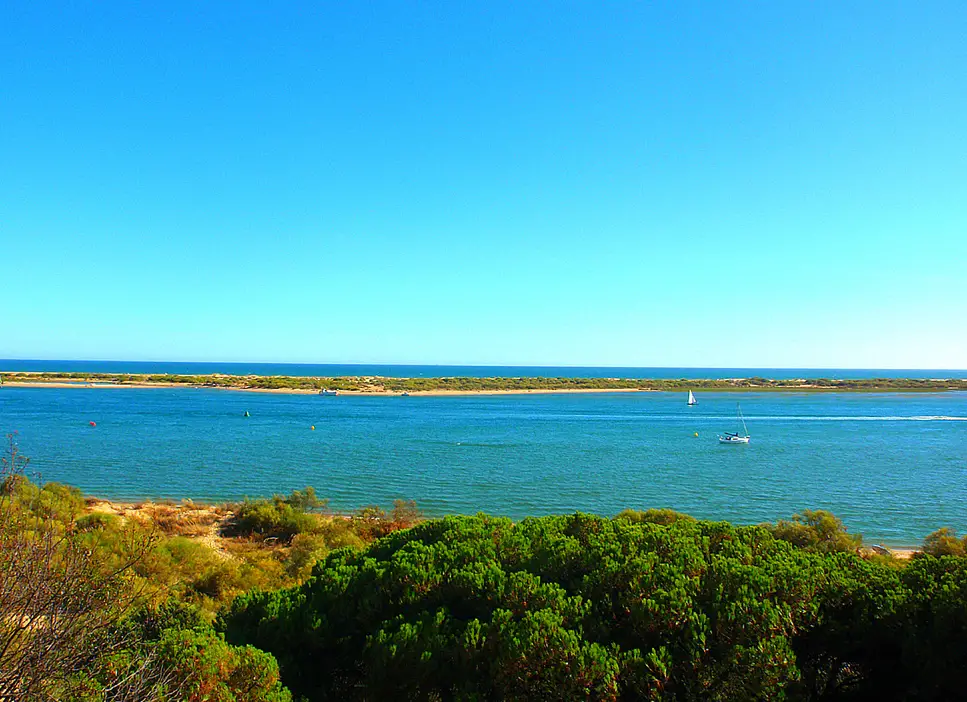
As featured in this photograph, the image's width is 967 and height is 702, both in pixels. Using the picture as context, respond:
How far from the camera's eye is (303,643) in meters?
6.01

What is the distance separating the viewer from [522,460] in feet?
106

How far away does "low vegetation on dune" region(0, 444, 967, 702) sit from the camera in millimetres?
4605

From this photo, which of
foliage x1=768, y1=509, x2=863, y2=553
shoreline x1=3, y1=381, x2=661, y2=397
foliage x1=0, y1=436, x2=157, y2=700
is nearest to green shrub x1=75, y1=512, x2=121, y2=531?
foliage x1=0, y1=436, x2=157, y2=700

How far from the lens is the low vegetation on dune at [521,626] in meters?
4.61

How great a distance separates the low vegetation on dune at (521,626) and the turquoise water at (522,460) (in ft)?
44.6

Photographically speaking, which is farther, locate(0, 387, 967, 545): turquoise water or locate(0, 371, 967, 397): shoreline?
locate(0, 371, 967, 397): shoreline

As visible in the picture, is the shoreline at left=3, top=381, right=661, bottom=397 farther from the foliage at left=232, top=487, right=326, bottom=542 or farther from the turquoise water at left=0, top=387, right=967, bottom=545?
the foliage at left=232, top=487, right=326, bottom=542

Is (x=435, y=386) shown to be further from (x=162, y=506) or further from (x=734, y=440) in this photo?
(x=162, y=506)

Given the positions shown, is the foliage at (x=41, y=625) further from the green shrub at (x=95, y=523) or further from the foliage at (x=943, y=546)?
the foliage at (x=943, y=546)

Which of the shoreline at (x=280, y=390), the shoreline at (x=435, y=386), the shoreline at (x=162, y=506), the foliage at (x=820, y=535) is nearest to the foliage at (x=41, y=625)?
the foliage at (x=820, y=535)

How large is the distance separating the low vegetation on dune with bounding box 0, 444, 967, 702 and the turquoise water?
13581 mm

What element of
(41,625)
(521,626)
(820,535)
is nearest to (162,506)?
(41,625)

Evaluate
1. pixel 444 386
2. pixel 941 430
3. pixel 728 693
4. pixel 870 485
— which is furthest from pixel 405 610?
pixel 444 386

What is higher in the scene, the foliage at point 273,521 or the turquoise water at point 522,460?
the foliage at point 273,521
